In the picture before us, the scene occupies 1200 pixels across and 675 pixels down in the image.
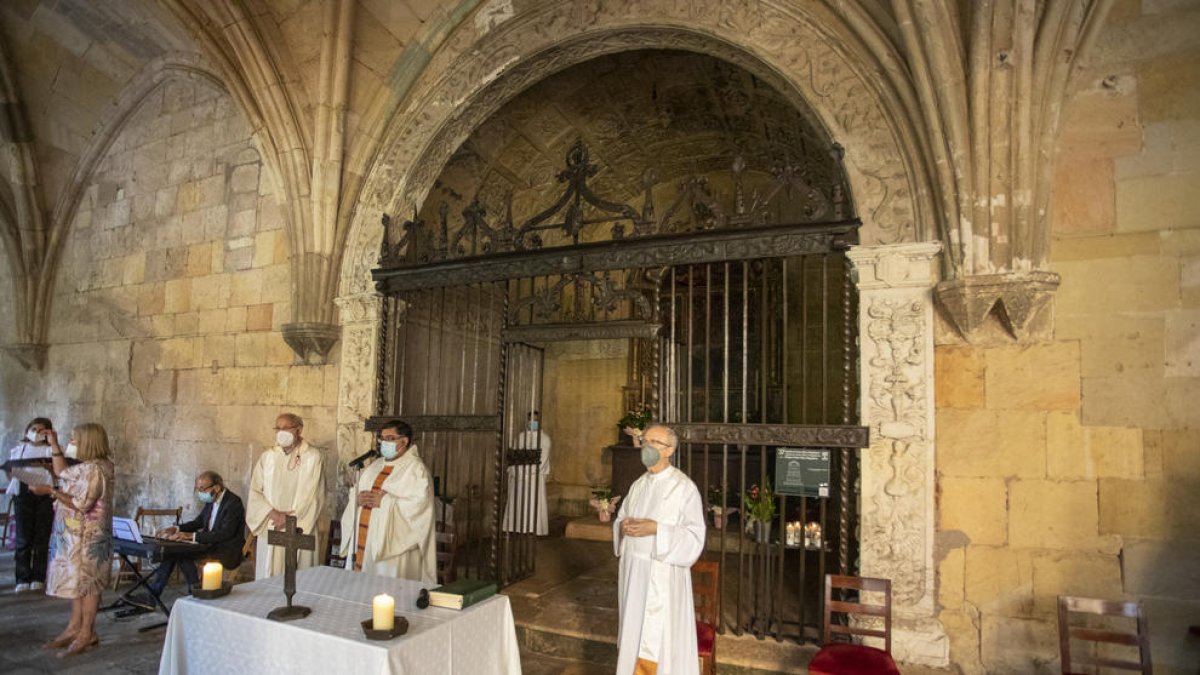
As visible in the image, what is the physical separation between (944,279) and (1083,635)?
197 cm

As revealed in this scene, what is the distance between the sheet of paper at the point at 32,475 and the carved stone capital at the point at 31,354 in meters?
3.13

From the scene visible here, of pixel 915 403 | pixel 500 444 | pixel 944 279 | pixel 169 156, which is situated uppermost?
pixel 169 156

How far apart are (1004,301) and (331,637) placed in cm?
377

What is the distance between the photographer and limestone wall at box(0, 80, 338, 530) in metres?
6.75

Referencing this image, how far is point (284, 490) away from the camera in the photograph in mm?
4977

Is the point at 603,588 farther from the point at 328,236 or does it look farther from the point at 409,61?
the point at 409,61

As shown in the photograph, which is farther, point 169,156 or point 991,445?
point 169,156

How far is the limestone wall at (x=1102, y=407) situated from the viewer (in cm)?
354

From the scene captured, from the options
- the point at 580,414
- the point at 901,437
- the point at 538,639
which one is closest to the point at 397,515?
the point at 538,639

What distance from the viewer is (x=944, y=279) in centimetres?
395

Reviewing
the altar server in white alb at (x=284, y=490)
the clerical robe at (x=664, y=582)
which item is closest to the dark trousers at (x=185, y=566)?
the altar server in white alb at (x=284, y=490)

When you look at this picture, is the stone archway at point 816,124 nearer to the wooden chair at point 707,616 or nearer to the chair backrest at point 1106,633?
the chair backrest at point 1106,633

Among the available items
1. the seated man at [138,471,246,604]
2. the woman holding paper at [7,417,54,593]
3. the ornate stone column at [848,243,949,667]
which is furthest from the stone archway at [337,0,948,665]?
the woman holding paper at [7,417,54,593]

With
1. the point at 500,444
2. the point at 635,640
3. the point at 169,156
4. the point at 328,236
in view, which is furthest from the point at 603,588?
the point at 169,156
